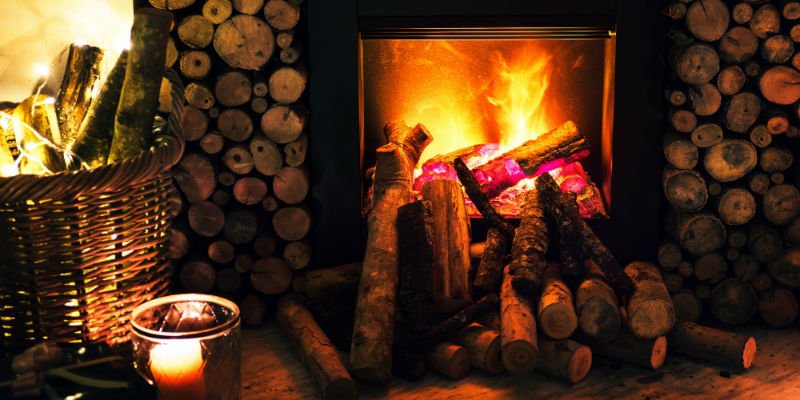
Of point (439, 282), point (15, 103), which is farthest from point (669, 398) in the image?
point (15, 103)

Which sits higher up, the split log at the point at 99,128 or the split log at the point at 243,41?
the split log at the point at 243,41

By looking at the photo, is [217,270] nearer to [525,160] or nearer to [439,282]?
[439,282]

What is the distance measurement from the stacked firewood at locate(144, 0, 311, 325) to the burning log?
0.33 metres

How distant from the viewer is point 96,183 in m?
1.66

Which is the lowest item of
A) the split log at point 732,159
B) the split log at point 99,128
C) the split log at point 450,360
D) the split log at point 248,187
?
the split log at point 450,360

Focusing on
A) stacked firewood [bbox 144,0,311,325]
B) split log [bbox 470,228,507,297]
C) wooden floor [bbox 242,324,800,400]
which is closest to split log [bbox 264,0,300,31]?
stacked firewood [bbox 144,0,311,325]

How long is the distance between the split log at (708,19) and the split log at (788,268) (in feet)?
2.80

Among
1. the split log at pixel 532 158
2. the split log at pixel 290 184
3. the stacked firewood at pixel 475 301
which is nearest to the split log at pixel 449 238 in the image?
the stacked firewood at pixel 475 301

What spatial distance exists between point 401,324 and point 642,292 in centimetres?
80

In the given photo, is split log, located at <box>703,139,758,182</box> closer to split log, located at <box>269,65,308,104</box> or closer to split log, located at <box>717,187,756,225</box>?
split log, located at <box>717,187,756,225</box>

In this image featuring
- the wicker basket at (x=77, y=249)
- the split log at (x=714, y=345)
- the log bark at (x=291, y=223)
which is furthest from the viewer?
the log bark at (x=291, y=223)

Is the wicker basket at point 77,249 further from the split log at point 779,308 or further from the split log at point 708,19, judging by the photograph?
the split log at point 779,308

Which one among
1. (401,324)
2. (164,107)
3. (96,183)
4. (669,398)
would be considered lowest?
(669,398)

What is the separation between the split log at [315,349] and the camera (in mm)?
1868
